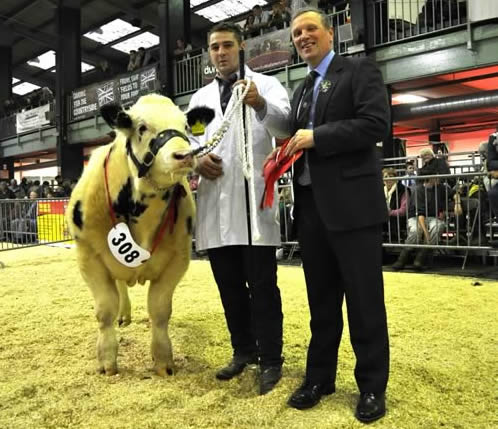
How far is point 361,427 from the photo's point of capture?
2.23 metres

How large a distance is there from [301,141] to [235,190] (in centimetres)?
67

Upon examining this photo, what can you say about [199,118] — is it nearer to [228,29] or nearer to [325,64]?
[228,29]

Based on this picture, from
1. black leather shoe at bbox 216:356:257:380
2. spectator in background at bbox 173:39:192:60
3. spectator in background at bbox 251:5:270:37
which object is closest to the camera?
black leather shoe at bbox 216:356:257:380

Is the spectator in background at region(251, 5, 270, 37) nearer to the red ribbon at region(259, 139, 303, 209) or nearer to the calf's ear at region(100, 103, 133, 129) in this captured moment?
the calf's ear at region(100, 103, 133, 129)

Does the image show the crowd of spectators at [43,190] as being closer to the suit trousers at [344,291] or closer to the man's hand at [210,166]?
the man's hand at [210,166]

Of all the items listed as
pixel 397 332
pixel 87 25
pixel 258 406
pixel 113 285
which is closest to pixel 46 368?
pixel 113 285

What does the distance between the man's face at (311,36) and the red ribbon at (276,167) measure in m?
0.42

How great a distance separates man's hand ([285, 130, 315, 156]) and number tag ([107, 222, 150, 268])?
3.41ft

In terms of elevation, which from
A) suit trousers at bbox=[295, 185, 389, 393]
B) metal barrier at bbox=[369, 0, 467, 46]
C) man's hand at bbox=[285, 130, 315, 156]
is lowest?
suit trousers at bbox=[295, 185, 389, 393]

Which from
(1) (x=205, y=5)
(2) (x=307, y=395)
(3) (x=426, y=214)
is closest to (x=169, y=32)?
(1) (x=205, y=5)

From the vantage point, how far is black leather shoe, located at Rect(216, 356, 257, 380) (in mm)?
2903

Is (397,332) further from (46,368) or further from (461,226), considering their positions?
(461,226)

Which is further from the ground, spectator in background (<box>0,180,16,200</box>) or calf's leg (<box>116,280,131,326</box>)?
spectator in background (<box>0,180,16,200</box>)

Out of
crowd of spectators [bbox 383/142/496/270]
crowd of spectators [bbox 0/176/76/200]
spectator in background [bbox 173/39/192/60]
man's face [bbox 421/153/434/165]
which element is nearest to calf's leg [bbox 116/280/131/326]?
crowd of spectators [bbox 383/142/496/270]
